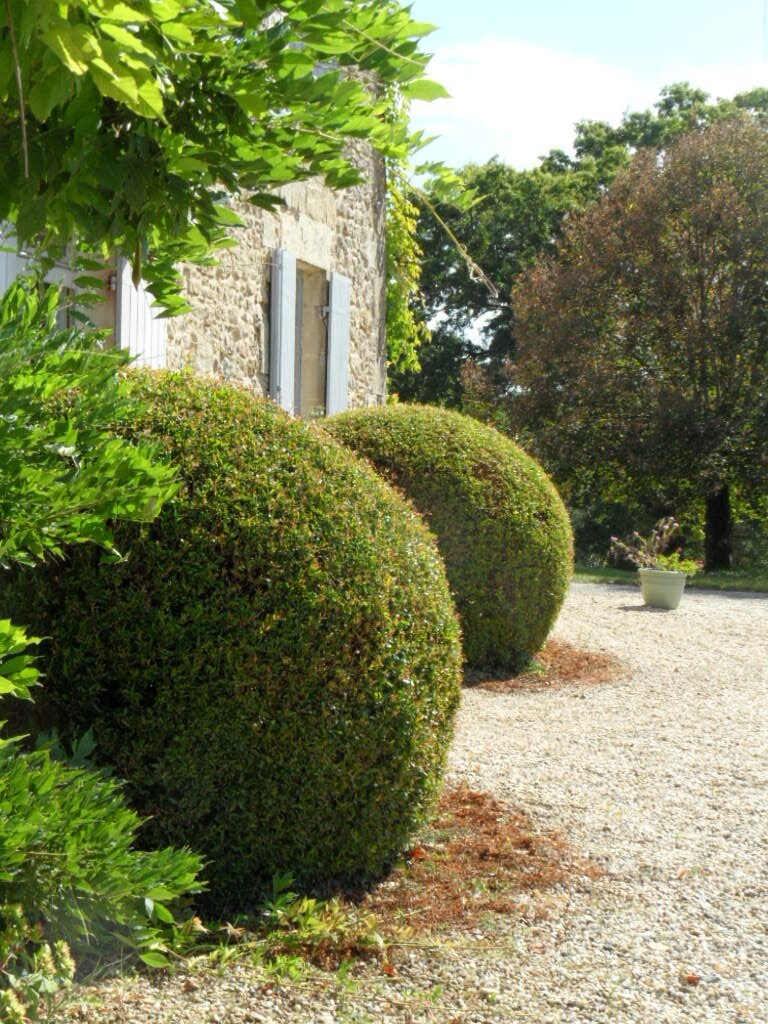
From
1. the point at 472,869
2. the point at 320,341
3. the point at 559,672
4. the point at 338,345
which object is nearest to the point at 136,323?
the point at 320,341

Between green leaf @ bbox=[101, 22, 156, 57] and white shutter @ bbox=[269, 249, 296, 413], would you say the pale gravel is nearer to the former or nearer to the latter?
green leaf @ bbox=[101, 22, 156, 57]

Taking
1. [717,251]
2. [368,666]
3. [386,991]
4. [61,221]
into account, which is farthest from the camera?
[717,251]

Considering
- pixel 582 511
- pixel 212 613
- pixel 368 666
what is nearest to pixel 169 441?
pixel 212 613

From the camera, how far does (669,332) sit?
17.4 metres

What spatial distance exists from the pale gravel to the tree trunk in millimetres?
11749

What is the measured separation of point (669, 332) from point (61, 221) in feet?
55.7

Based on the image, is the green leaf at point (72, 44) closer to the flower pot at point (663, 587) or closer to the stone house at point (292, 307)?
the stone house at point (292, 307)

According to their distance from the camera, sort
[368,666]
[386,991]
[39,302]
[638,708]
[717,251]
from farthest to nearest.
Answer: [717,251], [638,708], [368,666], [386,991], [39,302]

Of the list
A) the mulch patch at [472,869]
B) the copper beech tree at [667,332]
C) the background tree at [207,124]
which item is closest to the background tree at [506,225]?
the copper beech tree at [667,332]

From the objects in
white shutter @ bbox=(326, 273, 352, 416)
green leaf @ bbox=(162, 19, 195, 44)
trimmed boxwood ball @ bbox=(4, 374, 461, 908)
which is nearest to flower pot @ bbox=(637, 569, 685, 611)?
white shutter @ bbox=(326, 273, 352, 416)

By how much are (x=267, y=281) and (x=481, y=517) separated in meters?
2.83

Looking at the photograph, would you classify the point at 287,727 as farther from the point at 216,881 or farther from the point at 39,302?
the point at 39,302

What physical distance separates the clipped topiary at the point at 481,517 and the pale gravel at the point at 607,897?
0.52 metres

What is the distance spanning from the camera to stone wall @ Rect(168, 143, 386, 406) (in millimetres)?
7324
